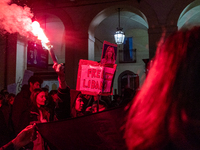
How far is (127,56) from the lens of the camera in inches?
845

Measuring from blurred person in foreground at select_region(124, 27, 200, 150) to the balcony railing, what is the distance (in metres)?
20.3

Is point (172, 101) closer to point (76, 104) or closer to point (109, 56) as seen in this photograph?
point (76, 104)

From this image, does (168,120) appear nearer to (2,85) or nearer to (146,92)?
(146,92)

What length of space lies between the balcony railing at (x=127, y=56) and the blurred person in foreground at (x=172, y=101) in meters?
20.3

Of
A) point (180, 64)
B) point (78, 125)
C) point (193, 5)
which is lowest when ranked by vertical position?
point (78, 125)

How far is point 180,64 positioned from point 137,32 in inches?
820

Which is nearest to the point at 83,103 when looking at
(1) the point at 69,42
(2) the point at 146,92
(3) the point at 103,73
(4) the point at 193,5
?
(3) the point at 103,73

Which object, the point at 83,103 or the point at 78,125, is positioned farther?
the point at 83,103

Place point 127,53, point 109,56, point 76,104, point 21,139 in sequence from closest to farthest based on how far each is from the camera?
1. point 21,139
2. point 76,104
3. point 109,56
4. point 127,53

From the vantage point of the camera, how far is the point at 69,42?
429 inches

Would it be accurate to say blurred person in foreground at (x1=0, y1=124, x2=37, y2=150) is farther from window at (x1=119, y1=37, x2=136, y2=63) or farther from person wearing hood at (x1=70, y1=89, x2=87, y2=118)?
window at (x1=119, y1=37, x2=136, y2=63)

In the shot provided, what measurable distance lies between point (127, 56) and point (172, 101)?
2075cm

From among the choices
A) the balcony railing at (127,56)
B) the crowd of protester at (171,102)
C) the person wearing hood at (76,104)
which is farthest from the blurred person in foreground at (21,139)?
the balcony railing at (127,56)

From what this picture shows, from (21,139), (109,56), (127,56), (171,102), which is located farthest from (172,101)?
(127,56)
